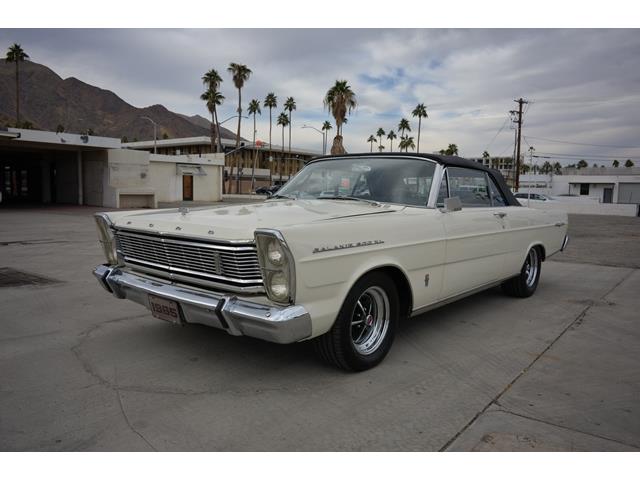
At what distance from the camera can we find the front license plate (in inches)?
130

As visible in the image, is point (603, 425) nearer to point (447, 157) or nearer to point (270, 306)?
point (270, 306)

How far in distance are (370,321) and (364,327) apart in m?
0.07

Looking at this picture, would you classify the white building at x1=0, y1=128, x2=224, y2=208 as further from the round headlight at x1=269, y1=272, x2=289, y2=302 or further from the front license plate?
the round headlight at x1=269, y1=272, x2=289, y2=302

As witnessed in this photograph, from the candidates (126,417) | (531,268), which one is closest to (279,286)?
(126,417)

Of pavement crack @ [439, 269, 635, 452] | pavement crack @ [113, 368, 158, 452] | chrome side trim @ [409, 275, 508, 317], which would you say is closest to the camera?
pavement crack @ [113, 368, 158, 452]

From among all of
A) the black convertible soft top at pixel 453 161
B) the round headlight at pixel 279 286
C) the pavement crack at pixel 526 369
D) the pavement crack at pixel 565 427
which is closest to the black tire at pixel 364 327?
the round headlight at pixel 279 286

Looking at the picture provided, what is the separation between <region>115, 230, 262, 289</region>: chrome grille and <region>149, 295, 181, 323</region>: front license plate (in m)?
0.21

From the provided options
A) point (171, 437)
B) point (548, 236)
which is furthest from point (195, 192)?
point (171, 437)

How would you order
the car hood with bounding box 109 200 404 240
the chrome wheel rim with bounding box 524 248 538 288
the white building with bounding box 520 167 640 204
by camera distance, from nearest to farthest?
1. the car hood with bounding box 109 200 404 240
2. the chrome wheel rim with bounding box 524 248 538 288
3. the white building with bounding box 520 167 640 204

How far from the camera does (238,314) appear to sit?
289 cm

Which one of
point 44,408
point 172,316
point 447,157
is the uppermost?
point 447,157

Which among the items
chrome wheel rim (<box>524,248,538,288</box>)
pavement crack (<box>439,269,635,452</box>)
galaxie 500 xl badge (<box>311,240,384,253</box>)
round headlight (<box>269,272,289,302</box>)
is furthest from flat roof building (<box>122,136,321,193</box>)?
round headlight (<box>269,272,289,302</box>)

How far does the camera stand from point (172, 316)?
3350 millimetres

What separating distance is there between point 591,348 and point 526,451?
2.11m
